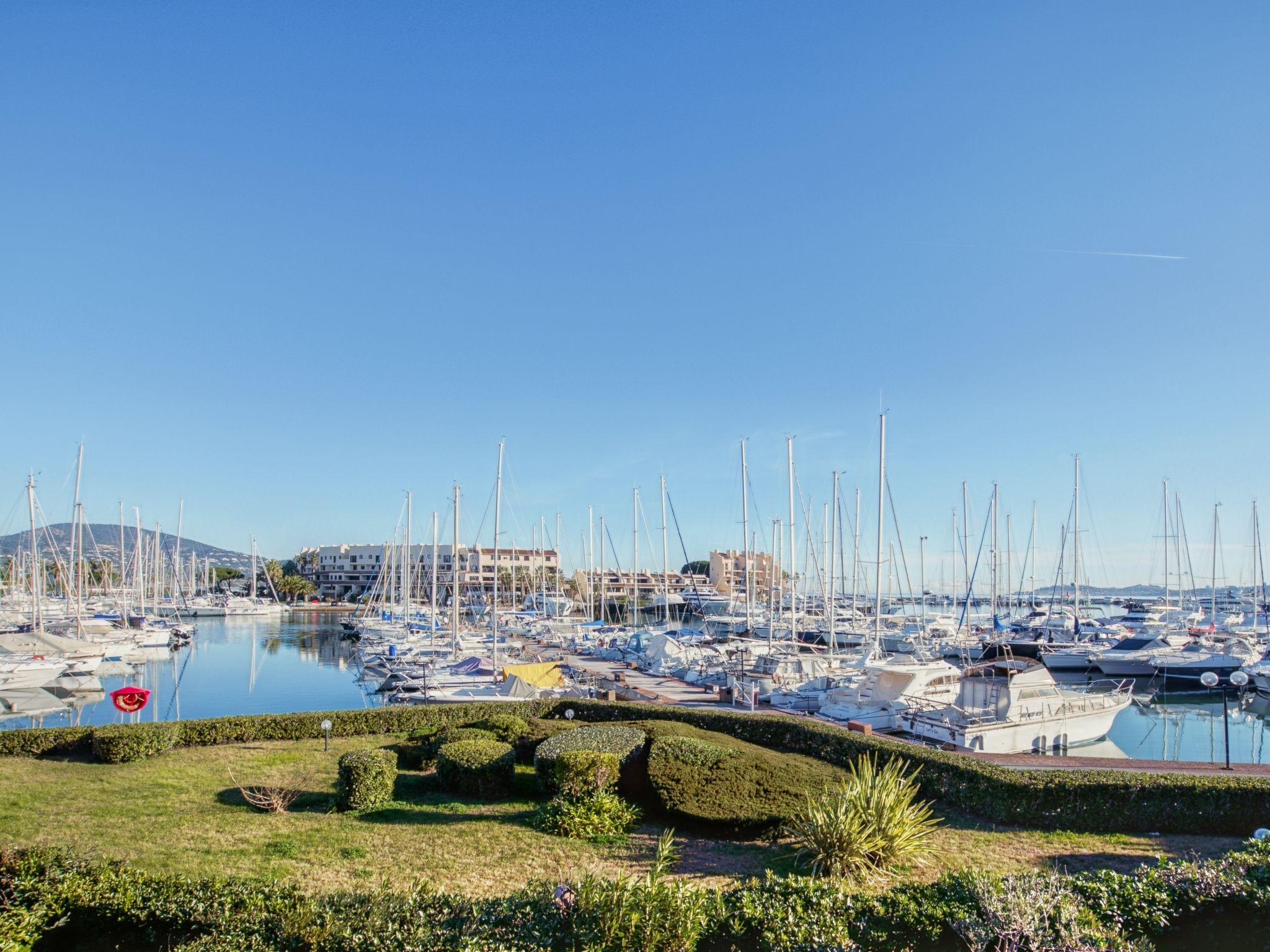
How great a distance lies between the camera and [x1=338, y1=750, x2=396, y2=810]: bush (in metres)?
13.2

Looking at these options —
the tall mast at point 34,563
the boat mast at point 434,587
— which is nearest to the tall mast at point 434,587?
the boat mast at point 434,587

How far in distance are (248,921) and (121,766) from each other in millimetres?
13775

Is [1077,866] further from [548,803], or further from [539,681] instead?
[539,681]

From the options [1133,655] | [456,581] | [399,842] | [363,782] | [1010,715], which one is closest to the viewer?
[399,842]

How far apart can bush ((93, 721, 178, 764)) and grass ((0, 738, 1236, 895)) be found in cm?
199

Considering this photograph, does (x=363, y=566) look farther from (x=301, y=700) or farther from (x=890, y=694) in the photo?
(x=890, y=694)

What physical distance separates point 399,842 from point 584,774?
3.01 meters

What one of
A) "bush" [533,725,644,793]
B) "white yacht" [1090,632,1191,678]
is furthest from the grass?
"white yacht" [1090,632,1191,678]

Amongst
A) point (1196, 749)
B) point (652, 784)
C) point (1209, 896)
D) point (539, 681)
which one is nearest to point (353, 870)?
point (652, 784)

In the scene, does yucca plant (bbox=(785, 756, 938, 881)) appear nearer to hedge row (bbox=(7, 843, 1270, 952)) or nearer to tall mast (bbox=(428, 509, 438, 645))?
hedge row (bbox=(7, 843, 1270, 952))

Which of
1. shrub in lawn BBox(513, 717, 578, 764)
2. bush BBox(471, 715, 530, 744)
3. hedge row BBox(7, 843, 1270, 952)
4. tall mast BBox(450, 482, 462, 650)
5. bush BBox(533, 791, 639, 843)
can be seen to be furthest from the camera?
tall mast BBox(450, 482, 462, 650)

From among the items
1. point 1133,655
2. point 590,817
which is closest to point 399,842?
point 590,817

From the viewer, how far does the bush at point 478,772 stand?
1404cm

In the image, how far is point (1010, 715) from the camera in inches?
917
